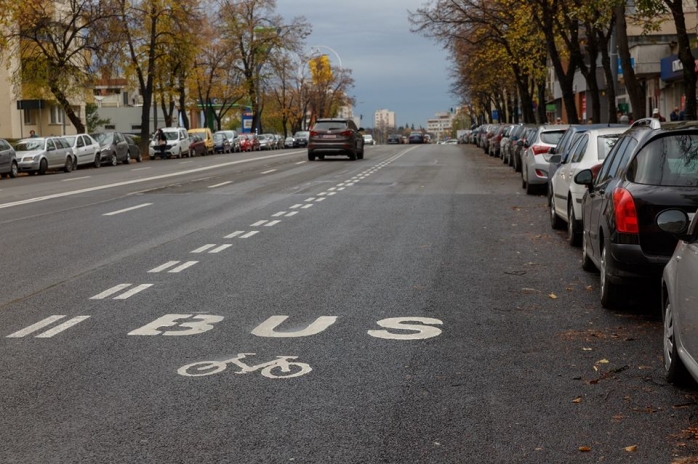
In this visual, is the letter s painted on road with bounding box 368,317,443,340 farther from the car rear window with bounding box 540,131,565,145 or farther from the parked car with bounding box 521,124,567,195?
the car rear window with bounding box 540,131,565,145

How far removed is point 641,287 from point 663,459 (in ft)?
12.5

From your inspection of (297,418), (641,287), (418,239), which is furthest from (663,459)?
(418,239)

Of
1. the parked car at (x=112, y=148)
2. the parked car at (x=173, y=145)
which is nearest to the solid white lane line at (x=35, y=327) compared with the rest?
the parked car at (x=112, y=148)

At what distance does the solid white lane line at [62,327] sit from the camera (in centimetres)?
791

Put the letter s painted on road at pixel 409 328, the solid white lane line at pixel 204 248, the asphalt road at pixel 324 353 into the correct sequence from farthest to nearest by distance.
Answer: the solid white lane line at pixel 204 248 → the letter s painted on road at pixel 409 328 → the asphalt road at pixel 324 353

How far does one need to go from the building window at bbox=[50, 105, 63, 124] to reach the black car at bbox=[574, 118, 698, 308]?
72.0 meters

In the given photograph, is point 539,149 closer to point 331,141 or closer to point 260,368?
point 260,368

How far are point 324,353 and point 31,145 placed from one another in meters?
37.0

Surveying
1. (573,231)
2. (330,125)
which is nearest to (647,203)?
(573,231)

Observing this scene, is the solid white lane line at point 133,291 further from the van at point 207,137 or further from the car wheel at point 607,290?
the van at point 207,137

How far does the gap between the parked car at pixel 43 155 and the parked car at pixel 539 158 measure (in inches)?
899

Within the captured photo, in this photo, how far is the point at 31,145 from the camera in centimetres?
4188

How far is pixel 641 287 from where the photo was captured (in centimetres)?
855

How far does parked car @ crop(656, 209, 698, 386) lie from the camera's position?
221 inches
